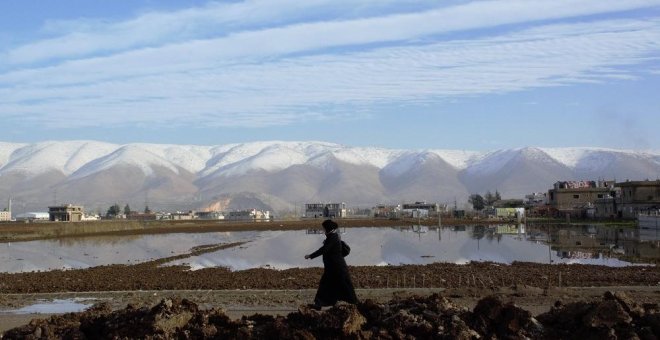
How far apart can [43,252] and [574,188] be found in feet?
245

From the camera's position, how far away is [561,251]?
32281 mm

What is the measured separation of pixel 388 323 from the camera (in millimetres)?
8805

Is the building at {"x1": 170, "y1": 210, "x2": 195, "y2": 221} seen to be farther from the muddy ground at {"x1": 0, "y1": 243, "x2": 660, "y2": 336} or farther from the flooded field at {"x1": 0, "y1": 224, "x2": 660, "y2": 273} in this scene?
the muddy ground at {"x1": 0, "y1": 243, "x2": 660, "y2": 336}

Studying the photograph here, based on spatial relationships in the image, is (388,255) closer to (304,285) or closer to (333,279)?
(304,285)

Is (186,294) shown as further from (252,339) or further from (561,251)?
(561,251)

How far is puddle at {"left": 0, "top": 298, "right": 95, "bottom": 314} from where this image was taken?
14414mm

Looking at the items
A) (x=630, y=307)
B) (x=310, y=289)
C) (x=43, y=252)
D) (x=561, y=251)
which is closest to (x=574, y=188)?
(x=561, y=251)

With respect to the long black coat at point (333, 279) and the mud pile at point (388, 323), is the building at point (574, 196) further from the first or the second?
the mud pile at point (388, 323)

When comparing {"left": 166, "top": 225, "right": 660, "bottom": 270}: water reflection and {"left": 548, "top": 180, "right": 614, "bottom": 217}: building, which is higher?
{"left": 548, "top": 180, "right": 614, "bottom": 217}: building

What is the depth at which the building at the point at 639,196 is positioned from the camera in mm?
64312

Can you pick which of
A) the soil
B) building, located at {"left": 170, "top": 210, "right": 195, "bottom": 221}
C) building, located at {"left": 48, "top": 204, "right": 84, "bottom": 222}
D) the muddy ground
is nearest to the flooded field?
the soil

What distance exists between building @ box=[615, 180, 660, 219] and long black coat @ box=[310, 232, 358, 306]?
58.6m

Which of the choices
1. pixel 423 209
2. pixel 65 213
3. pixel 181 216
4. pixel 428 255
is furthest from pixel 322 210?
pixel 428 255

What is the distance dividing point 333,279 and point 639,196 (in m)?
61.8
